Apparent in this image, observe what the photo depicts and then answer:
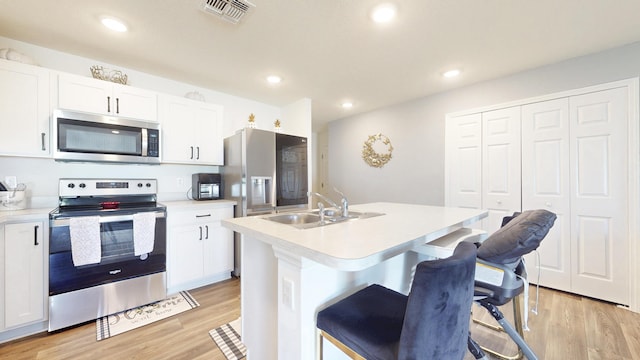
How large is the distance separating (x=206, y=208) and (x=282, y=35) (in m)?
1.94

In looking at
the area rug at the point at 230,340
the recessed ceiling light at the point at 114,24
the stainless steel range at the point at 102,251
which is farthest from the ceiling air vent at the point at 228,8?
the area rug at the point at 230,340

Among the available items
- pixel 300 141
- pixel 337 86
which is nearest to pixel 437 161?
pixel 337 86

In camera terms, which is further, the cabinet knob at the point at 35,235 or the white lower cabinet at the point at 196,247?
the white lower cabinet at the point at 196,247

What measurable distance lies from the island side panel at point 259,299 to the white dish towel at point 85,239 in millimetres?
1421

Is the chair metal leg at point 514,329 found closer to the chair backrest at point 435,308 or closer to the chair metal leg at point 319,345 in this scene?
the chair backrest at point 435,308

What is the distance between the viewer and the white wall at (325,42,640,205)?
7.86 ft

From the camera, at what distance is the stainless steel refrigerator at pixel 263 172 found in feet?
9.26

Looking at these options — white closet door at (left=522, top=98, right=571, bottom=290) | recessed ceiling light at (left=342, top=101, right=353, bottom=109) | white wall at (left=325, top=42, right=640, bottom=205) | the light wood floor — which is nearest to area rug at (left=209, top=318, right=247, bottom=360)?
the light wood floor

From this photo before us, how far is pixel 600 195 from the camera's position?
2357 mm

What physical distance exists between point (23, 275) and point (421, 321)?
2.71 m

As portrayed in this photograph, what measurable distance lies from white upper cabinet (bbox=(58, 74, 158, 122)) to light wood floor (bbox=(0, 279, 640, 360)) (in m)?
1.89

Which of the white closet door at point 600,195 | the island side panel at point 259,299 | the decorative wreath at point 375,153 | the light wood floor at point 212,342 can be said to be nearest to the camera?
the island side panel at point 259,299

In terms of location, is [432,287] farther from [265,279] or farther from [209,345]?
[209,345]

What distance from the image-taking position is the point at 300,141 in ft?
11.2
